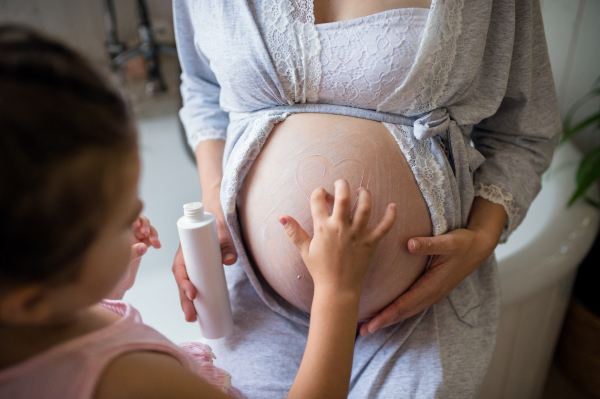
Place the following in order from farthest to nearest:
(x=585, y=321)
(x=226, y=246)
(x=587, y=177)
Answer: (x=585, y=321) → (x=587, y=177) → (x=226, y=246)

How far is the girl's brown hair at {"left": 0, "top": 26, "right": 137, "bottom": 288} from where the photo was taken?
26 centimetres

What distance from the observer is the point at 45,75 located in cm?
28

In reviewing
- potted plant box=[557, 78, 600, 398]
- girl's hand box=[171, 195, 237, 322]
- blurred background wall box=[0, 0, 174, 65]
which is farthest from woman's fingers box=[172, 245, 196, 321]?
blurred background wall box=[0, 0, 174, 65]

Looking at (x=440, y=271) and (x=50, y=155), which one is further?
(x=440, y=271)

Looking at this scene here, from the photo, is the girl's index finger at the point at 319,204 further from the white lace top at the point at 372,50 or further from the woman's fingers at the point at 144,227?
the woman's fingers at the point at 144,227

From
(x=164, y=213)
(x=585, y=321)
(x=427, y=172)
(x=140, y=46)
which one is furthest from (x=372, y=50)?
(x=140, y=46)

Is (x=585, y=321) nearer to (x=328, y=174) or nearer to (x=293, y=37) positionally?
(x=328, y=174)

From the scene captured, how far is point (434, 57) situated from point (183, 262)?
482 mm

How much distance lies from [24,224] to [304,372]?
1.05ft

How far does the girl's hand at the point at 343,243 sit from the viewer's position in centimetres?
48

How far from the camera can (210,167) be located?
0.74m

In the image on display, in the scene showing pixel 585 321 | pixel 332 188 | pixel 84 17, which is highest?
pixel 84 17

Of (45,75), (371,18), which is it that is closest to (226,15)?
(371,18)

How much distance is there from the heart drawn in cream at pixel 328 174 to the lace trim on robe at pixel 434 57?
0.34ft
